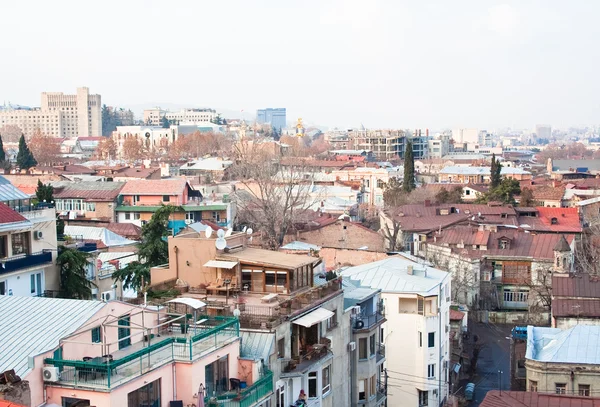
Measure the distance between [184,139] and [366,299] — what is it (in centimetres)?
9325

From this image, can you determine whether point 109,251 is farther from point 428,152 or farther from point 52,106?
point 52,106

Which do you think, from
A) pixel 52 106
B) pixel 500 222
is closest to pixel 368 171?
pixel 500 222

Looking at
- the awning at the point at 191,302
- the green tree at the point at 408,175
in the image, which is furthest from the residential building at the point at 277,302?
the green tree at the point at 408,175

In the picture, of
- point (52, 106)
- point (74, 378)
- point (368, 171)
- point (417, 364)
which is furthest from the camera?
point (52, 106)

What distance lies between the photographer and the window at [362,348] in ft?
60.5

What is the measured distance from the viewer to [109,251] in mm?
29188

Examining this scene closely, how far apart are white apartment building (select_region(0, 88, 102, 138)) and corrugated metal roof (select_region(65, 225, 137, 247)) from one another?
481 feet

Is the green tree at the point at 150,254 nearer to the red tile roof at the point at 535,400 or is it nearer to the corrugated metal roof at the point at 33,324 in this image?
the corrugated metal roof at the point at 33,324

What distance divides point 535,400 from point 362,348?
444 centimetres

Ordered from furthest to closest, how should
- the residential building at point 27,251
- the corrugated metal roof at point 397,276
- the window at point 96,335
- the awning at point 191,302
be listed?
the corrugated metal roof at point 397,276 → the residential building at point 27,251 → the awning at point 191,302 → the window at point 96,335

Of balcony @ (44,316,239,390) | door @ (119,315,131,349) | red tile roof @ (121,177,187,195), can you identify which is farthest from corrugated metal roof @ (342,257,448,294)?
red tile roof @ (121,177,187,195)

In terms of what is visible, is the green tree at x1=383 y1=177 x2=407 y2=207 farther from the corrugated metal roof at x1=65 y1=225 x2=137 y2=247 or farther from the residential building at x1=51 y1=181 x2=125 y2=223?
the corrugated metal roof at x1=65 y1=225 x2=137 y2=247

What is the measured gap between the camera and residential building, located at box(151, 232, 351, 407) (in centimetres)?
1406

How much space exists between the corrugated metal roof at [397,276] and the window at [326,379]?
6.84 metres
